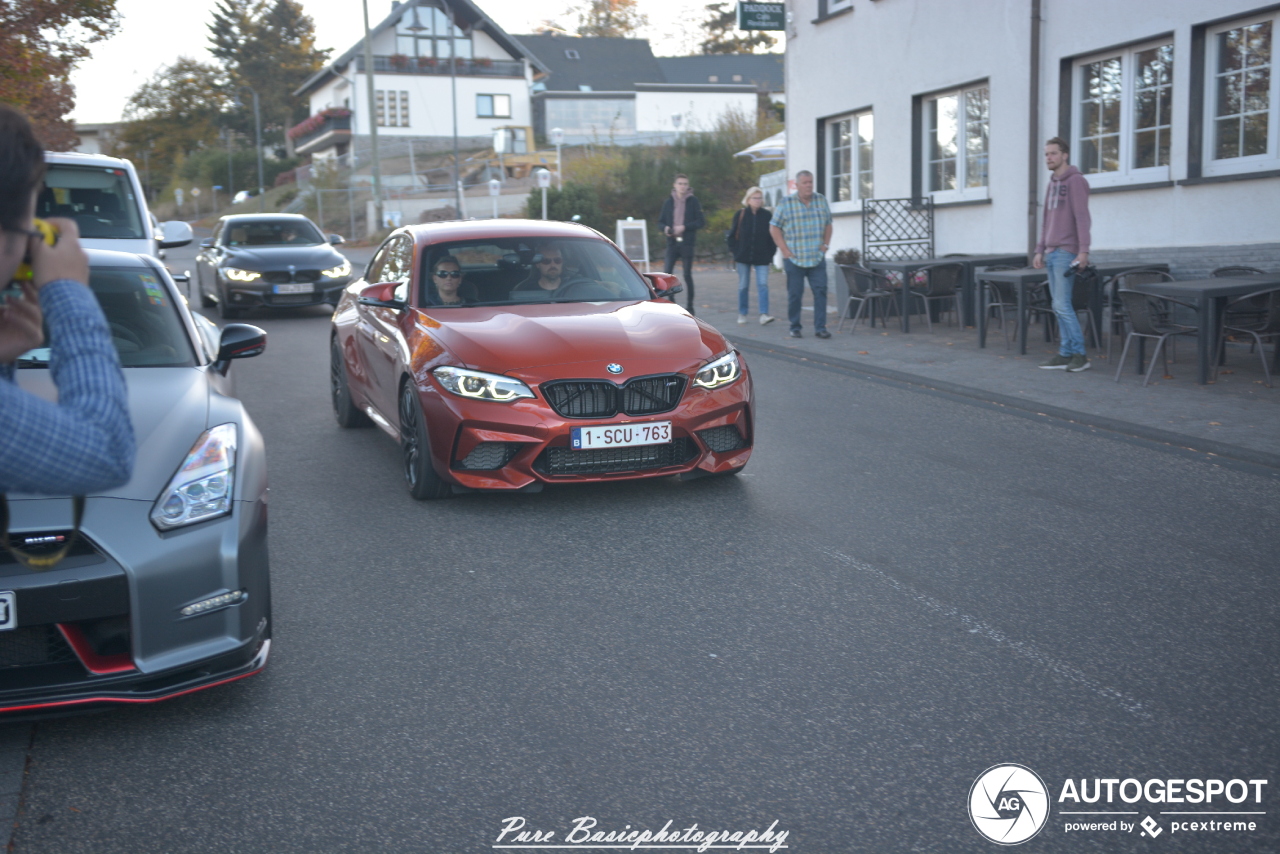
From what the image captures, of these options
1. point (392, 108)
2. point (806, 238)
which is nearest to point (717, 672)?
point (806, 238)

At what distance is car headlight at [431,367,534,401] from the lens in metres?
6.11

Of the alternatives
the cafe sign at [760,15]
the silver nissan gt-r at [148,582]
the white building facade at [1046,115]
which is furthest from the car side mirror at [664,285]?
the cafe sign at [760,15]

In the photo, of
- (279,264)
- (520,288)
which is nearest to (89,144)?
(279,264)

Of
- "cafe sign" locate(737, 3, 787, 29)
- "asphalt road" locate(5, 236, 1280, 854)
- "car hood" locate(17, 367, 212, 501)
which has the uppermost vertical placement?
"cafe sign" locate(737, 3, 787, 29)

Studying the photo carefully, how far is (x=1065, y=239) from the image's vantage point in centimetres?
1070

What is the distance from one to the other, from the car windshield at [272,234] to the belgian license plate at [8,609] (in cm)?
1589

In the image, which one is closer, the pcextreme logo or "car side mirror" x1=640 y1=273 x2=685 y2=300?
the pcextreme logo

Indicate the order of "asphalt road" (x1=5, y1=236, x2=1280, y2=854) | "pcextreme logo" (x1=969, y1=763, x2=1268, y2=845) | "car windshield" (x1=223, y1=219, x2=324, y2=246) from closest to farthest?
"pcextreme logo" (x1=969, y1=763, x2=1268, y2=845)
"asphalt road" (x1=5, y1=236, x2=1280, y2=854)
"car windshield" (x1=223, y1=219, x2=324, y2=246)

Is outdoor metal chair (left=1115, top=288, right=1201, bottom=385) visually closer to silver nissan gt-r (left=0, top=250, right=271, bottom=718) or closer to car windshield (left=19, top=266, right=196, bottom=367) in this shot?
car windshield (left=19, top=266, right=196, bottom=367)

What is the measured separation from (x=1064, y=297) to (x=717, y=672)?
26.4 feet

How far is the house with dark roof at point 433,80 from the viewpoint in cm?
6756

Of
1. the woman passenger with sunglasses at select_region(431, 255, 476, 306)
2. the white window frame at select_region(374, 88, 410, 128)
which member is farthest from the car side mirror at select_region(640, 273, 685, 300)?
the white window frame at select_region(374, 88, 410, 128)

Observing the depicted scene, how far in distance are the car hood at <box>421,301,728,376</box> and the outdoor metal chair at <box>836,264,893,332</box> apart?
8625 millimetres

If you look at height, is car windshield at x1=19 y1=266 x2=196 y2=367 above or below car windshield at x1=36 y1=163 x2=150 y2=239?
below
